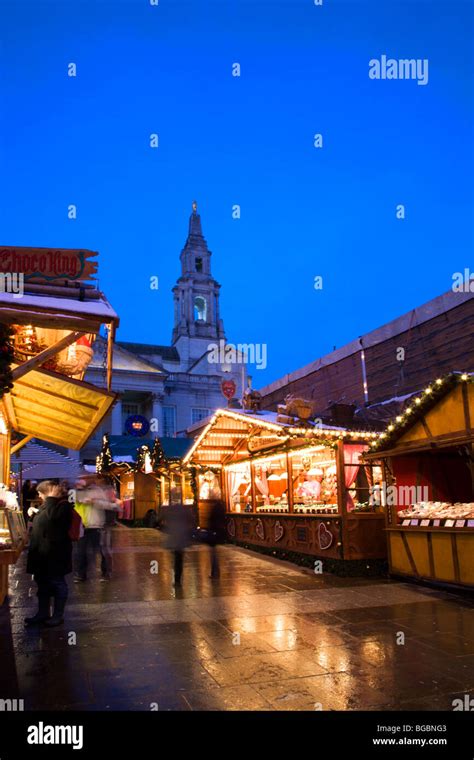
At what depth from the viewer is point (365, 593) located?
8672 mm

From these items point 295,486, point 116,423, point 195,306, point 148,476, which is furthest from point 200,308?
point 295,486

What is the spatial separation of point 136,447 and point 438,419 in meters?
29.6

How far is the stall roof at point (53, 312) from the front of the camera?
208 inches

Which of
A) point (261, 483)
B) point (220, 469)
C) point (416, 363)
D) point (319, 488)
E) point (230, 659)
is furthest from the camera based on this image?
point (220, 469)

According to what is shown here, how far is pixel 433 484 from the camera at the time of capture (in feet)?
34.3

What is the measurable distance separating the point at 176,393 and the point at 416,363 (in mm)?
46011

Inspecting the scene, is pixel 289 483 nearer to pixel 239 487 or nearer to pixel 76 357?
pixel 239 487

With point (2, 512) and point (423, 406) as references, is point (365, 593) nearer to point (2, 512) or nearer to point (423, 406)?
point (423, 406)

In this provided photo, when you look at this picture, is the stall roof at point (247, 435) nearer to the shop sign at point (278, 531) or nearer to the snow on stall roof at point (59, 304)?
the shop sign at point (278, 531)

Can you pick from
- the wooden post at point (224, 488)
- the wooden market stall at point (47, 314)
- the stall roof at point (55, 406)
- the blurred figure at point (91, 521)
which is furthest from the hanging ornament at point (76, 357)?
the wooden post at point (224, 488)

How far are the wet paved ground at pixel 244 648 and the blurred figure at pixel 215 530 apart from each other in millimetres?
810

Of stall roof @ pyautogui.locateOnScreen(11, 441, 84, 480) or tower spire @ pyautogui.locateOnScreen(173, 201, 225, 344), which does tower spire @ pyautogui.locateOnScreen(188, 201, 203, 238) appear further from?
stall roof @ pyautogui.locateOnScreen(11, 441, 84, 480)
